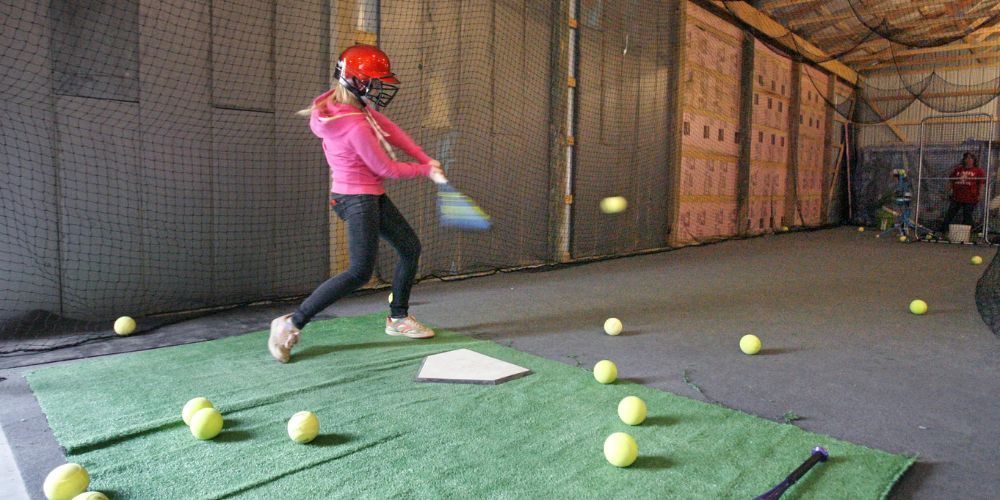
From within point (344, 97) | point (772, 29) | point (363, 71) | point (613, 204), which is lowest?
point (613, 204)

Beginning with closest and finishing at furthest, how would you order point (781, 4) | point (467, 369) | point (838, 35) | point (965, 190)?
point (467, 369)
point (781, 4)
point (838, 35)
point (965, 190)

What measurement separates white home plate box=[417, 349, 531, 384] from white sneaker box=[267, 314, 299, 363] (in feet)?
2.23

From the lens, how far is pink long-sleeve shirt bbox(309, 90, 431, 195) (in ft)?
9.79

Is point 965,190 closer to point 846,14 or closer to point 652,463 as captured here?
point 846,14

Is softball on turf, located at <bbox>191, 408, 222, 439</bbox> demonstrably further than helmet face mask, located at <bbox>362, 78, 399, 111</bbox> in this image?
No

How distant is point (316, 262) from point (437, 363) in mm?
2317

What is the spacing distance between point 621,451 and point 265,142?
12.1ft

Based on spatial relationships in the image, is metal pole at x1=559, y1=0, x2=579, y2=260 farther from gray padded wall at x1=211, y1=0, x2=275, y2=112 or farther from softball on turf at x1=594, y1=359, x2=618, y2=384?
softball on turf at x1=594, y1=359, x2=618, y2=384

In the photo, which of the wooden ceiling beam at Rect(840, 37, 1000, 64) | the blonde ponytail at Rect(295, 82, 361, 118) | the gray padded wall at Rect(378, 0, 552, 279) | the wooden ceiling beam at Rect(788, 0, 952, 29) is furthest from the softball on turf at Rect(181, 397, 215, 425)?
the wooden ceiling beam at Rect(840, 37, 1000, 64)

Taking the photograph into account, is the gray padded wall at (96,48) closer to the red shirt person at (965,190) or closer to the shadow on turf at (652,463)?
the shadow on turf at (652,463)

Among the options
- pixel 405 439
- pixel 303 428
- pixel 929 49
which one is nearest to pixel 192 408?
pixel 303 428

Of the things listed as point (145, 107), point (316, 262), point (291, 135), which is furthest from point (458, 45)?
point (145, 107)

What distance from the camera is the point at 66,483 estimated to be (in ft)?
5.37

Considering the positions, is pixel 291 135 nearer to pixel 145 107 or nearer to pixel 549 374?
pixel 145 107
